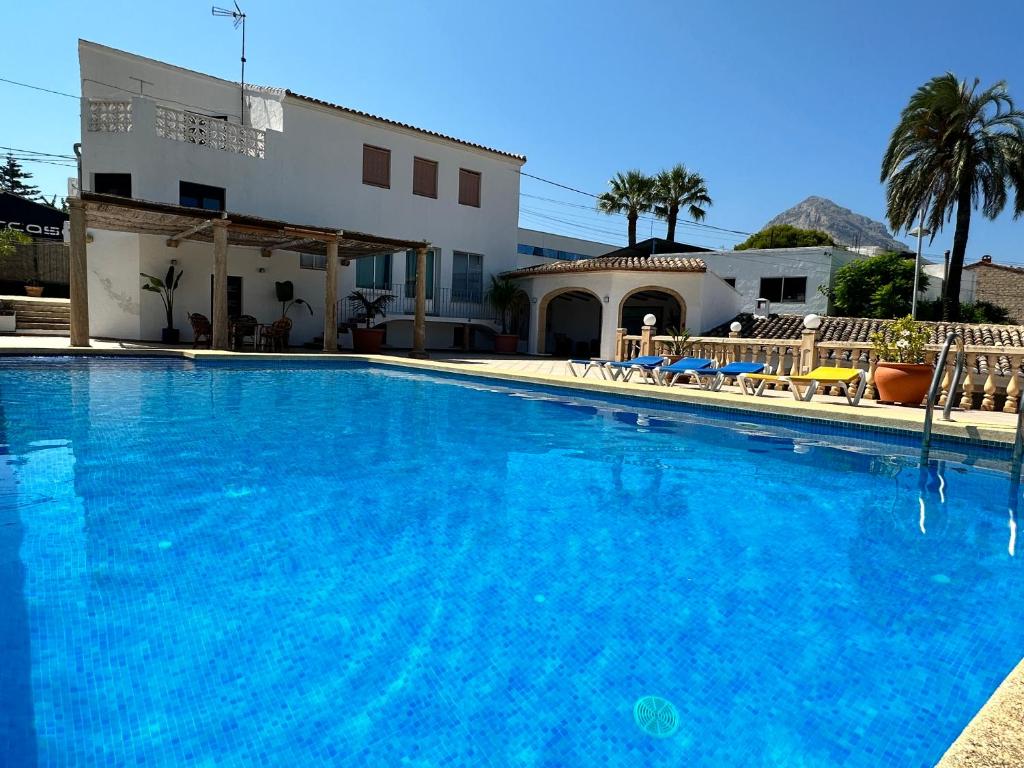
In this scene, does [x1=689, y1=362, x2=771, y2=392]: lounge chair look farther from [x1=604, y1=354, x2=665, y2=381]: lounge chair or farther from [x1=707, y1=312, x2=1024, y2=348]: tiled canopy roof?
[x1=707, y1=312, x2=1024, y2=348]: tiled canopy roof

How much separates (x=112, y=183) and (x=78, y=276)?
4.73 metres

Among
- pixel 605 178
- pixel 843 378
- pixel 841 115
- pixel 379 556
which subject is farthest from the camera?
pixel 605 178

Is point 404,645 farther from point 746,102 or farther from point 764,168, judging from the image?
point 764,168

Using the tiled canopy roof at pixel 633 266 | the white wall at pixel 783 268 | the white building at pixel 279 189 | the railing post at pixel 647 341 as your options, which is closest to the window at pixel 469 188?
the white building at pixel 279 189

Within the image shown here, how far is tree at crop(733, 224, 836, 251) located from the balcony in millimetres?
33009

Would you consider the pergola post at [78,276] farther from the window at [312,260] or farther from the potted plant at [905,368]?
the potted plant at [905,368]

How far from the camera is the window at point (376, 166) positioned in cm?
1988

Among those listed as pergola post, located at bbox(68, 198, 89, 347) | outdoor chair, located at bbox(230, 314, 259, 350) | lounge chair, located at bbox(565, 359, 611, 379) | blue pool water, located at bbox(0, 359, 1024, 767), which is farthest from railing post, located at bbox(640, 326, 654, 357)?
pergola post, located at bbox(68, 198, 89, 347)

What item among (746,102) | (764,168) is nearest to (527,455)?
(746,102)

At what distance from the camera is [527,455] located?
6562 millimetres

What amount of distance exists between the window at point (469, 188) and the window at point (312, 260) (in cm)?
581

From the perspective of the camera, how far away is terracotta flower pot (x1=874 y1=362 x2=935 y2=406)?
29.5 ft

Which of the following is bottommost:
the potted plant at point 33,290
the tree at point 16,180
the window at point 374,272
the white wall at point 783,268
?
the potted plant at point 33,290

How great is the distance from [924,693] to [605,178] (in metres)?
33.9
